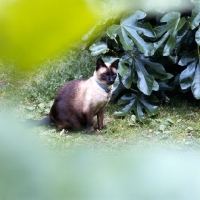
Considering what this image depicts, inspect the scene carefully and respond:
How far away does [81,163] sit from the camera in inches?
16.6

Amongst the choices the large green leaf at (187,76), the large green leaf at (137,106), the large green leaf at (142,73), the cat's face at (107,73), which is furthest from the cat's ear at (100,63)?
the large green leaf at (187,76)

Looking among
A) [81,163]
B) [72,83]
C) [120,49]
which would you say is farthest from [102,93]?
[81,163]

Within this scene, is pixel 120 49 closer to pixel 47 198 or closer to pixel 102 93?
pixel 102 93

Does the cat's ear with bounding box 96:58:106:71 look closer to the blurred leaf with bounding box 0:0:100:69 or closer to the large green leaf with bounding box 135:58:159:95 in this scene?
the large green leaf with bounding box 135:58:159:95

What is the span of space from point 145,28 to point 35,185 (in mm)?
2416

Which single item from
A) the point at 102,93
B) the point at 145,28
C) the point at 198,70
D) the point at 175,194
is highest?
the point at 175,194

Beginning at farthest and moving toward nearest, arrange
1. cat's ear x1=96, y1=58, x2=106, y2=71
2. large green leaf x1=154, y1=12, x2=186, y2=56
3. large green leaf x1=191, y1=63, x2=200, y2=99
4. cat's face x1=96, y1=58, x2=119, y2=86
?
large green leaf x1=191, y1=63, x2=200, y2=99 → cat's face x1=96, y1=58, x2=119, y2=86 → cat's ear x1=96, y1=58, x2=106, y2=71 → large green leaf x1=154, y1=12, x2=186, y2=56

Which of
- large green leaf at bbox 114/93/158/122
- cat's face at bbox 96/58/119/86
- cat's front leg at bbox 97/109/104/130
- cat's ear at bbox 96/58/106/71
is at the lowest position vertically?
large green leaf at bbox 114/93/158/122

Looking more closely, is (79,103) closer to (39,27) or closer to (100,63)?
(100,63)

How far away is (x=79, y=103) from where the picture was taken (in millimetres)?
3213

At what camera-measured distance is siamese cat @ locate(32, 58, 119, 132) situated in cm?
316

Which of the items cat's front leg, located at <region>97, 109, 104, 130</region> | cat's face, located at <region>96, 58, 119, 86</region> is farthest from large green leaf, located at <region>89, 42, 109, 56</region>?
cat's front leg, located at <region>97, 109, 104, 130</region>

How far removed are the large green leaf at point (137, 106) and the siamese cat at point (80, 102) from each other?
27cm

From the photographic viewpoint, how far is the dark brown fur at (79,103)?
3.17 meters
